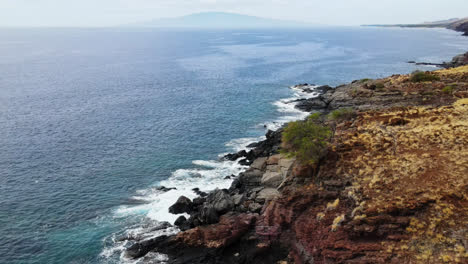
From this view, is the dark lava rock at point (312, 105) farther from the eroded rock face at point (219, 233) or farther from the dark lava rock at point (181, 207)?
the eroded rock face at point (219, 233)

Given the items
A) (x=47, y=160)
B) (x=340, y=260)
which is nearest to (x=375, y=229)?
(x=340, y=260)

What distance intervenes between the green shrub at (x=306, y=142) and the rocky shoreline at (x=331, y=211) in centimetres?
122

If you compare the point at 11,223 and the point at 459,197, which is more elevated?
the point at 459,197

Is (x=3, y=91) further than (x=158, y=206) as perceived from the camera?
Yes

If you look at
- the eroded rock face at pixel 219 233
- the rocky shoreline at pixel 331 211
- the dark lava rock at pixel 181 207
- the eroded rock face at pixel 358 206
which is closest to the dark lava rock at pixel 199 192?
the rocky shoreline at pixel 331 211

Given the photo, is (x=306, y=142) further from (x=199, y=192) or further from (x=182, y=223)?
(x=199, y=192)

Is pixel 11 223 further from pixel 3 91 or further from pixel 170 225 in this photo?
pixel 3 91

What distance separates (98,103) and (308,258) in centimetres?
9384

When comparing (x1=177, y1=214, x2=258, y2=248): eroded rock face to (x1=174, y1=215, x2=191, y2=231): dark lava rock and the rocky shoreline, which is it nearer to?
the rocky shoreline

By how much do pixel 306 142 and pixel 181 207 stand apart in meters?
21.2

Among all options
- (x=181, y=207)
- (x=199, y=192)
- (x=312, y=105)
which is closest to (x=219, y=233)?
(x=181, y=207)

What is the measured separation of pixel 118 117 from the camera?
3861 inches

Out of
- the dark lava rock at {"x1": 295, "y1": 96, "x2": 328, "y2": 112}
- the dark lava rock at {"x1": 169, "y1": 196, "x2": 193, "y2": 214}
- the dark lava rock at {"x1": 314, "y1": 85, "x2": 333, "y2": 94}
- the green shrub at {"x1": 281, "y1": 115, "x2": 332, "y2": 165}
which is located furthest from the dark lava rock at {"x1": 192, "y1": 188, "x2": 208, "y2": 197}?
the dark lava rock at {"x1": 314, "y1": 85, "x2": 333, "y2": 94}

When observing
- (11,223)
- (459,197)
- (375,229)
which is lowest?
(11,223)
